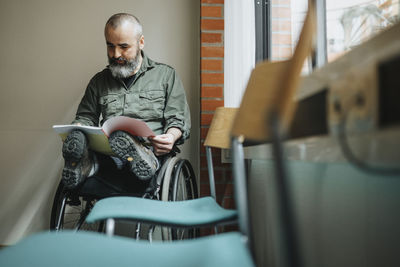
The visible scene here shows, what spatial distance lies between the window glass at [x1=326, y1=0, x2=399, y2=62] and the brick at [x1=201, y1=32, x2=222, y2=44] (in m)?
1.13

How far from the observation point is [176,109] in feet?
6.61

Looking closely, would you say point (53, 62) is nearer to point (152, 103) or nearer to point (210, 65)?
point (152, 103)

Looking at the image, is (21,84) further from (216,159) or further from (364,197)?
(364,197)

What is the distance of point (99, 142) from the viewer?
1.62 meters

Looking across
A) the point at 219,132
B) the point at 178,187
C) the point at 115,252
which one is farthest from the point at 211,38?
the point at 115,252

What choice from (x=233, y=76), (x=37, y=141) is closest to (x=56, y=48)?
(x=37, y=141)

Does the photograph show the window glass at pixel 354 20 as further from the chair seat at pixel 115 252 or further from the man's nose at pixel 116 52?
the man's nose at pixel 116 52

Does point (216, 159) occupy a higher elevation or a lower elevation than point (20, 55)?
lower

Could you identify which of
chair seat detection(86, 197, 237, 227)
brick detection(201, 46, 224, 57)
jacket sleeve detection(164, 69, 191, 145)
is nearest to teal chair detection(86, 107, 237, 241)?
chair seat detection(86, 197, 237, 227)

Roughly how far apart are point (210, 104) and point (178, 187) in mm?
594

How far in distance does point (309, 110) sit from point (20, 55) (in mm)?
2399

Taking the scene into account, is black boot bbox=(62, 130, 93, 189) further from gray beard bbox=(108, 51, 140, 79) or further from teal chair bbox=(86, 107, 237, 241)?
gray beard bbox=(108, 51, 140, 79)

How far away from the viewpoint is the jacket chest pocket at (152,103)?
2021 mm

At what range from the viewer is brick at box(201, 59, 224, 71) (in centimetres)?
228
